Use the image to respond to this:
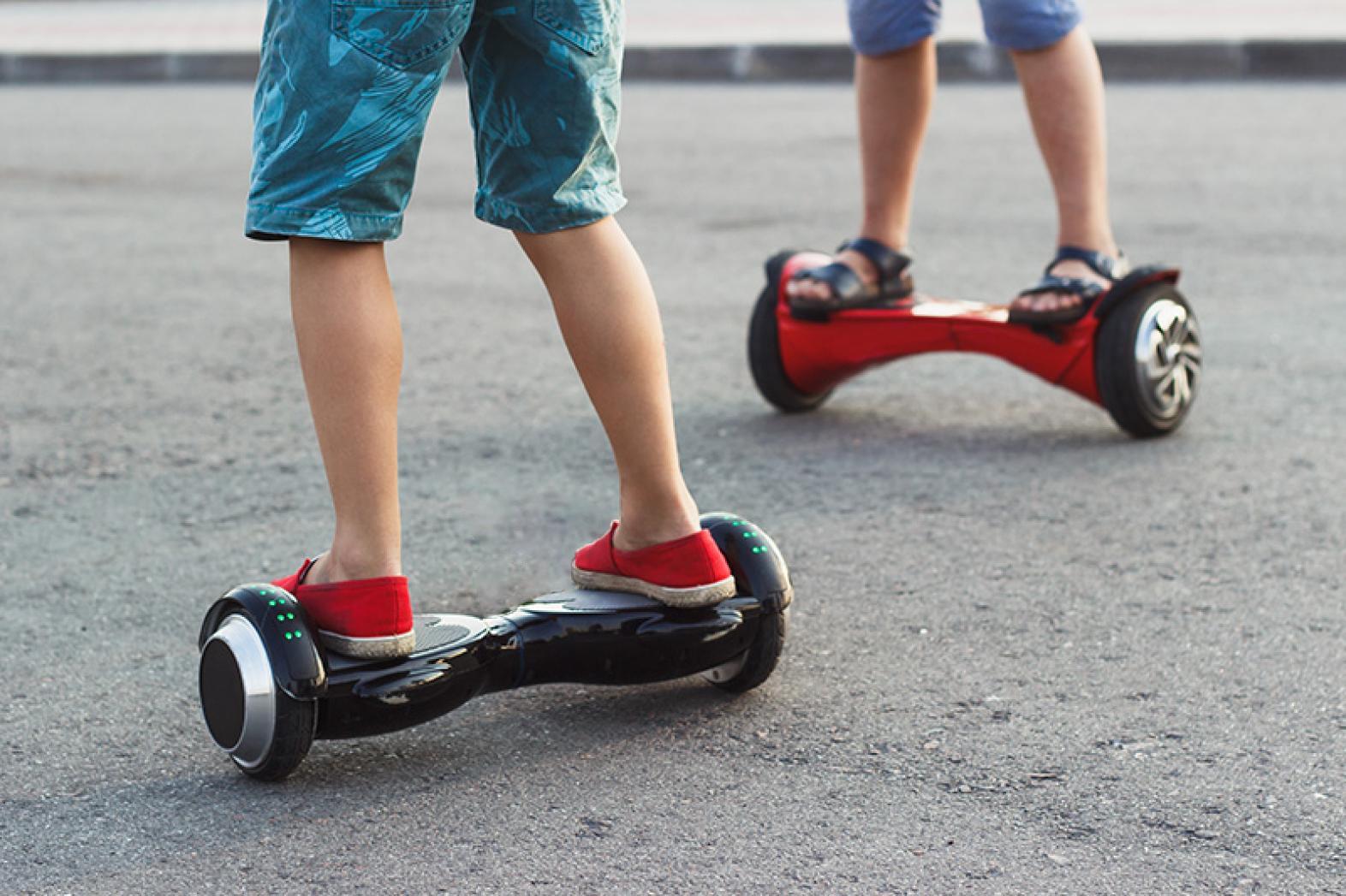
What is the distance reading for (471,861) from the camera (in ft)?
6.46

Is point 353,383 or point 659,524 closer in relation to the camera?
point 353,383

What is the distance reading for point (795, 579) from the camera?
9.48ft

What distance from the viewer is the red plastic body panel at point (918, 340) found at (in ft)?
11.8

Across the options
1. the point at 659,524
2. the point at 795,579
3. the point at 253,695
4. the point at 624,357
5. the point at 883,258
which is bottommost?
the point at 795,579

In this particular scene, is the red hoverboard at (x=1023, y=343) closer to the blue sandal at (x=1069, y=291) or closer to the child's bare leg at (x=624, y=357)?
the blue sandal at (x=1069, y=291)

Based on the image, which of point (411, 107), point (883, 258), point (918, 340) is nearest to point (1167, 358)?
point (918, 340)

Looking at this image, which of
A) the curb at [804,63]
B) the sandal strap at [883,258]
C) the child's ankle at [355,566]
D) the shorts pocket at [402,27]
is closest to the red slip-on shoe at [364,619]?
the child's ankle at [355,566]

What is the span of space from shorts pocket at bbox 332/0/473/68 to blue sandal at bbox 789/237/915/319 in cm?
170

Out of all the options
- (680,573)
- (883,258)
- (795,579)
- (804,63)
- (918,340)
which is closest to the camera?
(680,573)

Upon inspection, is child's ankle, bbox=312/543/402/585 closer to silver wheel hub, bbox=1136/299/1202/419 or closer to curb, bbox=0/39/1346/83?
silver wheel hub, bbox=1136/299/1202/419

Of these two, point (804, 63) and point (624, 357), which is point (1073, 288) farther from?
point (804, 63)

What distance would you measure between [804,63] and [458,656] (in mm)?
9903

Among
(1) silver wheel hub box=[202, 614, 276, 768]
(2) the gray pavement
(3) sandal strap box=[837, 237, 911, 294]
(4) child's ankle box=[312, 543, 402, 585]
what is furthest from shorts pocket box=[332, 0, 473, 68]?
(2) the gray pavement

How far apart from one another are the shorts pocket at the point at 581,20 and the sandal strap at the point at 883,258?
168 centimetres
